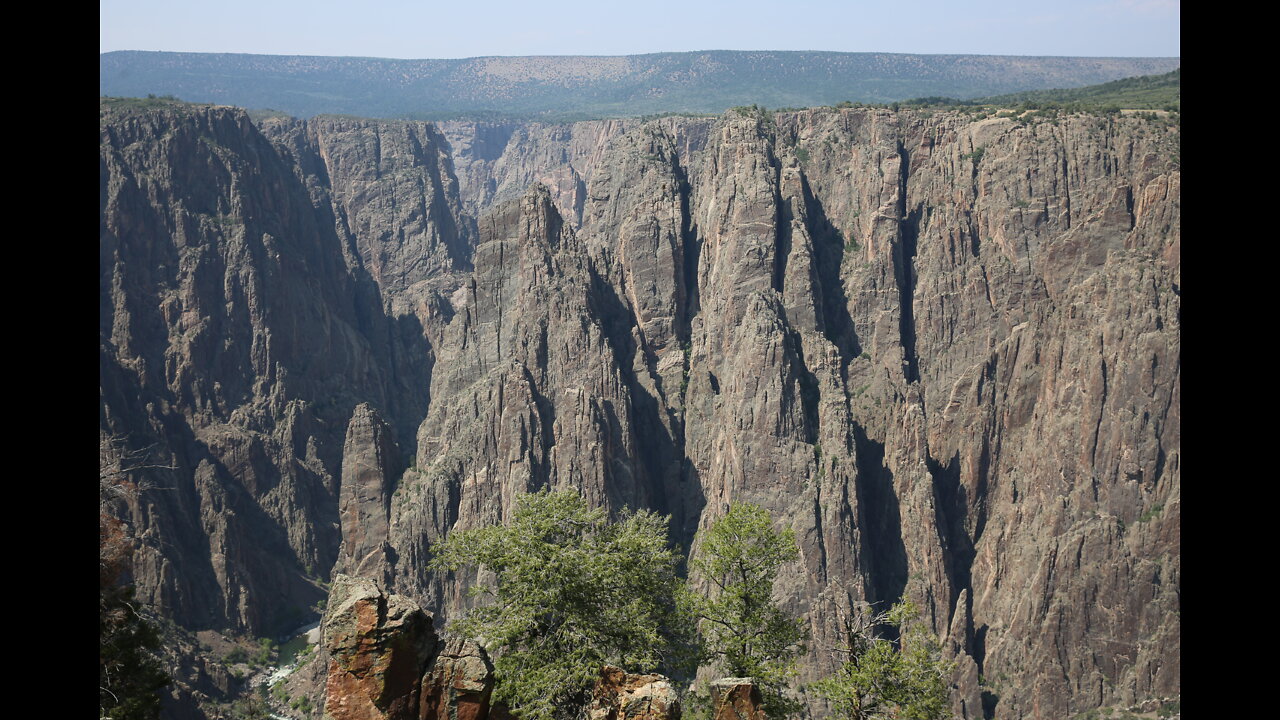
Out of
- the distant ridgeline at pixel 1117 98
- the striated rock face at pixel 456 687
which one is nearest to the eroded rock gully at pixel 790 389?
the distant ridgeline at pixel 1117 98

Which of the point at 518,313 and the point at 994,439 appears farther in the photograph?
the point at 518,313

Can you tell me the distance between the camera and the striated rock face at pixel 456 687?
67.4ft

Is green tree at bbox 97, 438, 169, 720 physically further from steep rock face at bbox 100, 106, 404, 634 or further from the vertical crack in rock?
the vertical crack in rock

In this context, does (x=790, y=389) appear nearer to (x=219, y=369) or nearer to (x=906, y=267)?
(x=906, y=267)

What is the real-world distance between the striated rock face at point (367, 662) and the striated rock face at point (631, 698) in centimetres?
482

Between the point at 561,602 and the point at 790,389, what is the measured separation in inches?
2564

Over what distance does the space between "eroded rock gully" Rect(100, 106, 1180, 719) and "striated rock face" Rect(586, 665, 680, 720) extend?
57.4 meters

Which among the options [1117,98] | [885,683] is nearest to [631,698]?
[885,683]

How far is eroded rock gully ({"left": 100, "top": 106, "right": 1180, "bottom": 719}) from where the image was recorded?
73562 mm

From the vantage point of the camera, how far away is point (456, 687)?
68.8 ft

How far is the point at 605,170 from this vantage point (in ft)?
414

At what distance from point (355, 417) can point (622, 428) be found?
31.1 meters
